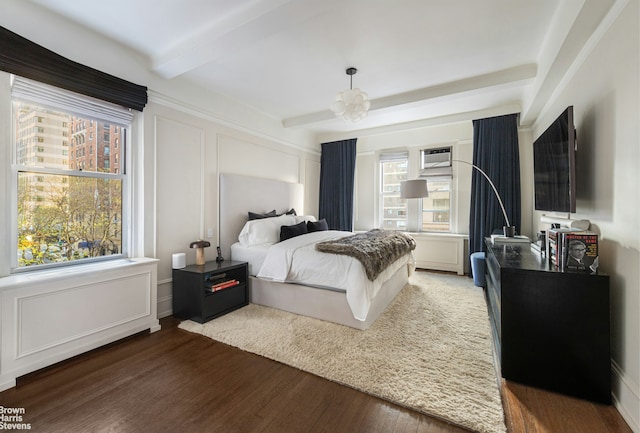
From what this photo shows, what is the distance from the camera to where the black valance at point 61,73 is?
75.9 inches

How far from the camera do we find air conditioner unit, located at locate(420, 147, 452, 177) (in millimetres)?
4922

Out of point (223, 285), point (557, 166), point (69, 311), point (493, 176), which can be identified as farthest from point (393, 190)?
point (69, 311)

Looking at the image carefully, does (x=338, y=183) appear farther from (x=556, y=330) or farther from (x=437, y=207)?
(x=556, y=330)

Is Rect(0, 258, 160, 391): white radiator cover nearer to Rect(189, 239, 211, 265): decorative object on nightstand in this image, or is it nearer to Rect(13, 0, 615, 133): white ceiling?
Rect(189, 239, 211, 265): decorative object on nightstand

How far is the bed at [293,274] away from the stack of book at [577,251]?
141cm

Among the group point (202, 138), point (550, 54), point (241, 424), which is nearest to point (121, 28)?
point (202, 138)

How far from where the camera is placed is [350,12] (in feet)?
7.07

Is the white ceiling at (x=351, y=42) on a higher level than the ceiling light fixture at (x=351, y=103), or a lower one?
higher

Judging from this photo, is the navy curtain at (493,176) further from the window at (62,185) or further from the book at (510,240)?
the window at (62,185)

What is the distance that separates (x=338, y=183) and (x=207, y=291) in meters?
3.62

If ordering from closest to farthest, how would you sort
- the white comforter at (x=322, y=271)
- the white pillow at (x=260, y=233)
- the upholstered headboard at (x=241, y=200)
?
the white comforter at (x=322, y=271) < the white pillow at (x=260, y=233) < the upholstered headboard at (x=241, y=200)

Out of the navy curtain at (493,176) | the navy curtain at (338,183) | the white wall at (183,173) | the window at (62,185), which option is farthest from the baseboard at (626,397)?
the navy curtain at (338,183)

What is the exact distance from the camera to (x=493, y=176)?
4.34 m

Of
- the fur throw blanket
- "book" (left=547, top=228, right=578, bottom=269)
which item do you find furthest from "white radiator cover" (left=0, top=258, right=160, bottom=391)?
"book" (left=547, top=228, right=578, bottom=269)
